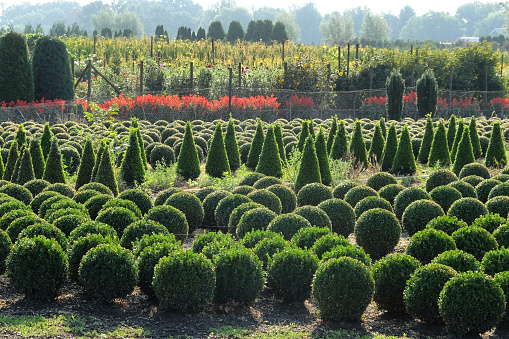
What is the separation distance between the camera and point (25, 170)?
1182cm

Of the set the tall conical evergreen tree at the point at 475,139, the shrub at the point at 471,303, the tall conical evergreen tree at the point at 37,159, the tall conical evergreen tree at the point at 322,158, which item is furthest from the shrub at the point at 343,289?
the tall conical evergreen tree at the point at 475,139

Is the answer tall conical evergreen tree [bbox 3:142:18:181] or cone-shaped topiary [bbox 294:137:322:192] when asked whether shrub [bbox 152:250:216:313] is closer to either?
cone-shaped topiary [bbox 294:137:322:192]

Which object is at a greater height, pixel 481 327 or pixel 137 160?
pixel 137 160

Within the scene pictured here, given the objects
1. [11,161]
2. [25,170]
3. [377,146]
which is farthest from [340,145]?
[11,161]

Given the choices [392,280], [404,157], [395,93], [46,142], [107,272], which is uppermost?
[395,93]

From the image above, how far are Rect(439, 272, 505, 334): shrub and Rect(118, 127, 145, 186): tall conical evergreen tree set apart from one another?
817cm

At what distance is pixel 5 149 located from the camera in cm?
1431

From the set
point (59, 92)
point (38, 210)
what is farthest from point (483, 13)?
point (38, 210)

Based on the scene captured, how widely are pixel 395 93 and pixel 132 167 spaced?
14.8 metres

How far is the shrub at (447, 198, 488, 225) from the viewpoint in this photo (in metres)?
A: 9.73

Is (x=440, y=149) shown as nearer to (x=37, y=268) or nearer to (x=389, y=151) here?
(x=389, y=151)

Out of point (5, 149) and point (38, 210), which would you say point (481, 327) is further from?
point (5, 149)

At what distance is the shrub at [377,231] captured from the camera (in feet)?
29.7

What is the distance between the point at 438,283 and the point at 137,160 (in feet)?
26.5
